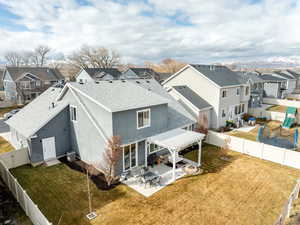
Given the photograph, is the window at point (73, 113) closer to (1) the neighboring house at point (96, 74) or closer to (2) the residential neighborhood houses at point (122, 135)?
(2) the residential neighborhood houses at point (122, 135)

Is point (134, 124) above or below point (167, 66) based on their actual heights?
below

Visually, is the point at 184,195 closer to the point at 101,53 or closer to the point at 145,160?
the point at 145,160

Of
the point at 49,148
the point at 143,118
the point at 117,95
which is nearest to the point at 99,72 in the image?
the point at 49,148

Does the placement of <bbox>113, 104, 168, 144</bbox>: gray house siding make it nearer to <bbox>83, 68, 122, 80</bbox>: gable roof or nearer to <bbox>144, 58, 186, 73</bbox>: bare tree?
<bbox>83, 68, 122, 80</bbox>: gable roof

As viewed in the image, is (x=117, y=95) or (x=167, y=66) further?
(x=167, y=66)

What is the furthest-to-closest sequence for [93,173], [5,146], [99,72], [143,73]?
[143,73] → [99,72] → [5,146] → [93,173]

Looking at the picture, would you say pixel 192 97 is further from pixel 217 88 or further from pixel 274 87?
pixel 274 87
